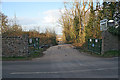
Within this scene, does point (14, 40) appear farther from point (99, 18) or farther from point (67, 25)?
point (67, 25)

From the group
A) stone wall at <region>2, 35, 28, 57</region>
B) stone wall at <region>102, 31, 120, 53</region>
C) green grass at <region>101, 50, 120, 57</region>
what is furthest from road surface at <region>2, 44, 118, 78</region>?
stone wall at <region>102, 31, 120, 53</region>

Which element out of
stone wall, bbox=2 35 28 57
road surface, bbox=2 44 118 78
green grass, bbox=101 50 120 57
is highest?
stone wall, bbox=2 35 28 57

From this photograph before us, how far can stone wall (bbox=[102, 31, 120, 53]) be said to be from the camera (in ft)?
52.0

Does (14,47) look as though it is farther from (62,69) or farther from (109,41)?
(109,41)

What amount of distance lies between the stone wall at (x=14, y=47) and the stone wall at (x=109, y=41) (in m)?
8.39

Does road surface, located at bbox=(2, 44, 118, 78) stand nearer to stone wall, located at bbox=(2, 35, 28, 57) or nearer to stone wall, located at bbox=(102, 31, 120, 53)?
stone wall, located at bbox=(2, 35, 28, 57)

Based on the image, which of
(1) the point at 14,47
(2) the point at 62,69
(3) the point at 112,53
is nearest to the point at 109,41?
(3) the point at 112,53

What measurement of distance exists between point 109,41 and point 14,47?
33.7ft

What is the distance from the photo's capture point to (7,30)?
722 inches

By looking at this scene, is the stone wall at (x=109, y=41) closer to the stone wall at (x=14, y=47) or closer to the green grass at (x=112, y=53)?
the green grass at (x=112, y=53)

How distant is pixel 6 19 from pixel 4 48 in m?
5.94

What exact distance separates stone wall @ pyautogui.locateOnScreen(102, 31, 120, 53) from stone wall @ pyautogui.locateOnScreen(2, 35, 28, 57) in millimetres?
8386

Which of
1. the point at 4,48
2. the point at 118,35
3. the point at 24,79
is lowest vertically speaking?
the point at 24,79

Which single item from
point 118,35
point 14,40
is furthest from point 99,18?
point 14,40
